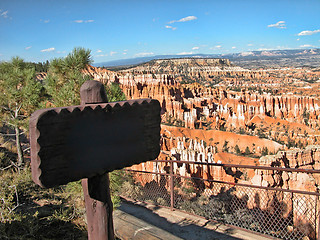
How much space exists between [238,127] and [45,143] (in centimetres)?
Answer: 4494

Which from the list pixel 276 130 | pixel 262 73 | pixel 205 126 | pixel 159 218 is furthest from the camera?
pixel 262 73

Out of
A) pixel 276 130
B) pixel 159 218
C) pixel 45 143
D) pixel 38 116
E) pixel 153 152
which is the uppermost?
pixel 38 116

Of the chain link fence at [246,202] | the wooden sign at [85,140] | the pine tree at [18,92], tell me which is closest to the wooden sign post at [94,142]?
the wooden sign at [85,140]

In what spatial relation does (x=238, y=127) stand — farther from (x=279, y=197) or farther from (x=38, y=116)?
(x=38, y=116)

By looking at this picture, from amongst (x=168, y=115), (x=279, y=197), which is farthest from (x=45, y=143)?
(x=168, y=115)

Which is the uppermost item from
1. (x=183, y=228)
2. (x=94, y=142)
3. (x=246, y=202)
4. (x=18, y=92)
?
(x=18, y=92)

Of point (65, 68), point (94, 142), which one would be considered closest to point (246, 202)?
point (65, 68)

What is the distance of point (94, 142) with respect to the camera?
46.3 inches

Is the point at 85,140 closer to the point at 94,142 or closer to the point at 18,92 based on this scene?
the point at 94,142

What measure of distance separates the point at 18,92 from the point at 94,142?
6.64m

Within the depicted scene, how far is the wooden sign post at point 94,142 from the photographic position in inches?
41.8

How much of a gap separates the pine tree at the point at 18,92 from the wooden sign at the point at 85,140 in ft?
18.6

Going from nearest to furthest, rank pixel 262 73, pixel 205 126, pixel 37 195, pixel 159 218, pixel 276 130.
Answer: pixel 159 218
pixel 37 195
pixel 276 130
pixel 205 126
pixel 262 73

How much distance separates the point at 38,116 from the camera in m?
1.03
